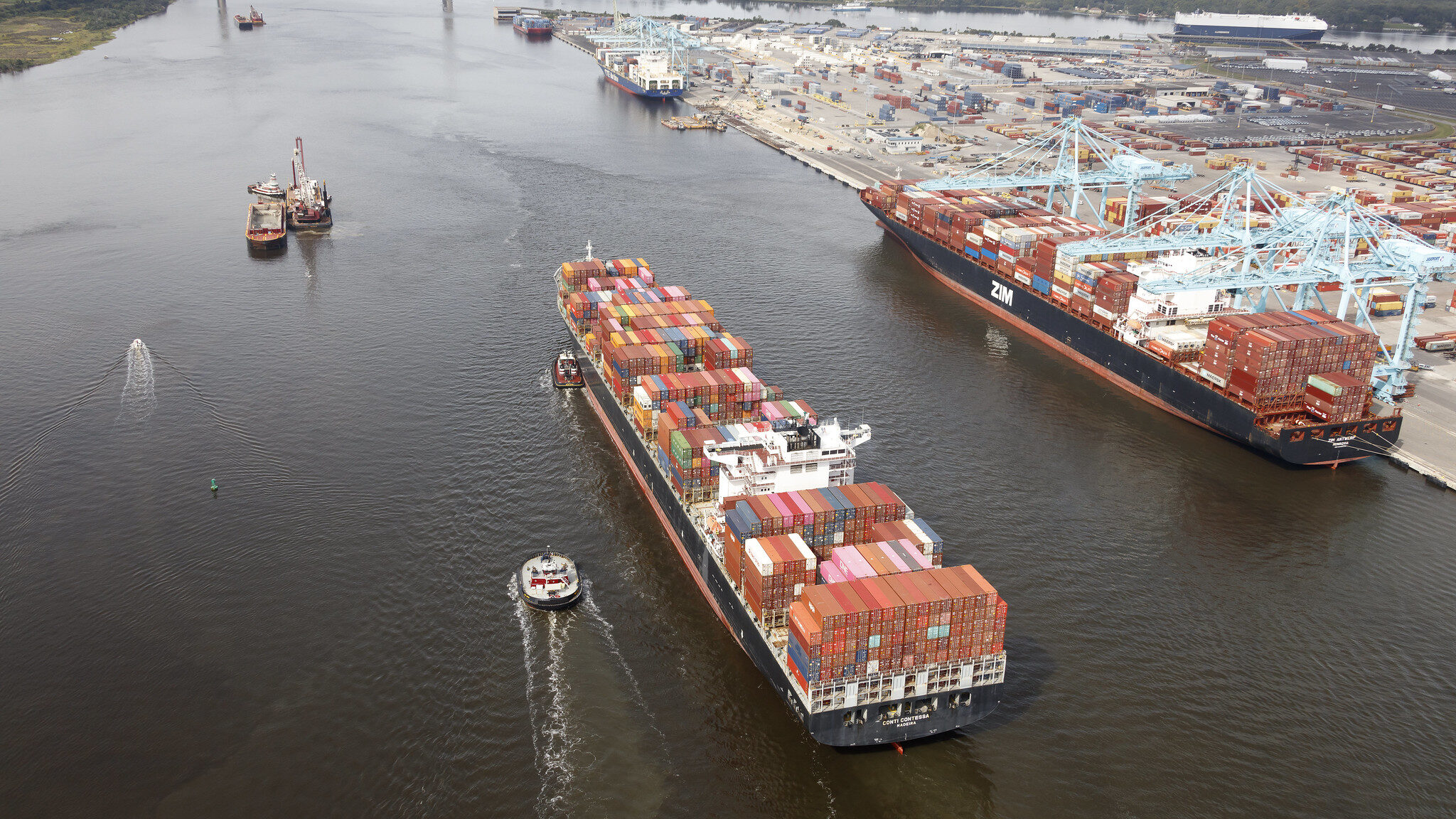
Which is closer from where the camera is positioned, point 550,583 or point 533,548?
point 550,583

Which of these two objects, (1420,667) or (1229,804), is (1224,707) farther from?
(1420,667)

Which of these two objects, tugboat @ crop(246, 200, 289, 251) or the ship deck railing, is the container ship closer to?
the ship deck railing

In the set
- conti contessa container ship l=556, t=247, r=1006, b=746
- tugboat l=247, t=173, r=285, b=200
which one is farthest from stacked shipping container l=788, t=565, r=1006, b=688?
tugboat l=247, t=173, r=285, b=200

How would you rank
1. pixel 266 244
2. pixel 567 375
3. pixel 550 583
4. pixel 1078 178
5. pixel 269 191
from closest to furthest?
1. pixel 550 583
2. pixel 567 375
3. pixel 266 244
4. pixel 1078 178
5. pixel 269 191

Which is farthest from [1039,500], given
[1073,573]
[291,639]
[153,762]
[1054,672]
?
[153,762]

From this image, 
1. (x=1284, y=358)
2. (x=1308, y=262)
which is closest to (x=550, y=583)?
(x=1284, y=358)

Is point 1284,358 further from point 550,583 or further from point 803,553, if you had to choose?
point 550,583

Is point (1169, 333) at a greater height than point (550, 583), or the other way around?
point (1169, 333)

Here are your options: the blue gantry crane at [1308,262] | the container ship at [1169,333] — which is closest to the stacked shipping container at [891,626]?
the container ship at [1169,333]
